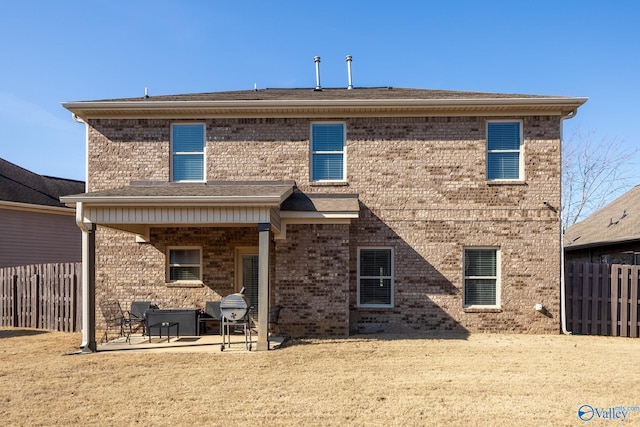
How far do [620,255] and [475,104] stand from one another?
9.03 m

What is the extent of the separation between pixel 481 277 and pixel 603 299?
3.09m

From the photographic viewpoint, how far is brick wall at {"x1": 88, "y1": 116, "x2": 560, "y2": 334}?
11.8m

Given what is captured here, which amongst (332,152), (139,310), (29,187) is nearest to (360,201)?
(332,152)

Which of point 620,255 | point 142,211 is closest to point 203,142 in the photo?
point 142,211

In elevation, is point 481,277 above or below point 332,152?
below

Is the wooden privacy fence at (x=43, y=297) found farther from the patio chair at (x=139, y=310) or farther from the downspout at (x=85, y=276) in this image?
the downspout at (x=85, y=276)

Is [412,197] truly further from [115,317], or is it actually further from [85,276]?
[115,317]

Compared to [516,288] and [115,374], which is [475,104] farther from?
[115,374]

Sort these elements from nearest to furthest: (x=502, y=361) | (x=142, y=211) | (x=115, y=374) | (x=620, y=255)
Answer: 1. (x=115, y=374)
2. (x=502, y=361)
3. (x=142, y=211)
4. (x=620, y=255)

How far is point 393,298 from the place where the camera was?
39.1 feet

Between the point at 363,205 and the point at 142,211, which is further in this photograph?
the point at 363,205

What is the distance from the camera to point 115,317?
457 inches

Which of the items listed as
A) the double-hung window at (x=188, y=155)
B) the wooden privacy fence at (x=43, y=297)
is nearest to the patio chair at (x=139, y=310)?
the wooden privacy fence at (x=43, y=297)

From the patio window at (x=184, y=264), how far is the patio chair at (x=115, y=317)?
143 centimetres
